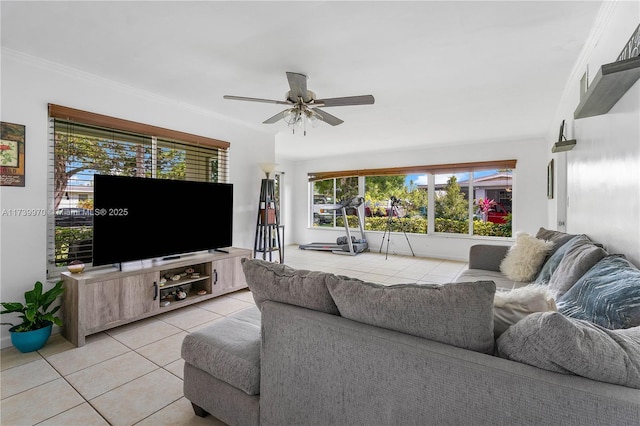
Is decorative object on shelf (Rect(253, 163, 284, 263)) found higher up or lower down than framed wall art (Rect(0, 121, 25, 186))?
lower down

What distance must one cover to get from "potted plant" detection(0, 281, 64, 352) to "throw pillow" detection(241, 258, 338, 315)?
2.14 m

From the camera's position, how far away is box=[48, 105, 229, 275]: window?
113 inches

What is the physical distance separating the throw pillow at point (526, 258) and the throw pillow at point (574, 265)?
61 cm

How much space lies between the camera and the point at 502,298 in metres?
1.20

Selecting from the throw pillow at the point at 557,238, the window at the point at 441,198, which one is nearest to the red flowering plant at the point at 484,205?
the window at the point at 441,198

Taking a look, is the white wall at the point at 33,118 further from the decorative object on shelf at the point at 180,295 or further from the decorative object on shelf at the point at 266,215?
the decorative object on shelf at the point at 266,215

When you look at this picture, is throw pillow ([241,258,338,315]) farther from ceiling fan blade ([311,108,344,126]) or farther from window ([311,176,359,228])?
window ([311,176,359,228])

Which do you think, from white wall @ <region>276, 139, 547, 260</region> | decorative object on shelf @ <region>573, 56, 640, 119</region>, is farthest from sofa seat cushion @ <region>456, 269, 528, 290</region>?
white wall @ <region>276, 139, 547, 260</region>

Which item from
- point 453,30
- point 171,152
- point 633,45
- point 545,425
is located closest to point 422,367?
point 545,425

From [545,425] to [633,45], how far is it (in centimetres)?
180

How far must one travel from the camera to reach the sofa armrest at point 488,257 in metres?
3.31

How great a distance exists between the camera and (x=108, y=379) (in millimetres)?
2098

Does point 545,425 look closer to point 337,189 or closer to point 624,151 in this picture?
point 624,151

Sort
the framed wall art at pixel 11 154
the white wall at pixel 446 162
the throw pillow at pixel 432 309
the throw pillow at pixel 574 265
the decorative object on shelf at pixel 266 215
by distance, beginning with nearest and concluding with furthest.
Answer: the throw pillow at pixel 432 309
the throw pillow at pixel 574 265
the framed wall art at pixel 11 154
the decorative object on shelf at pixel 266 215
the white wall at pixel 446 162
